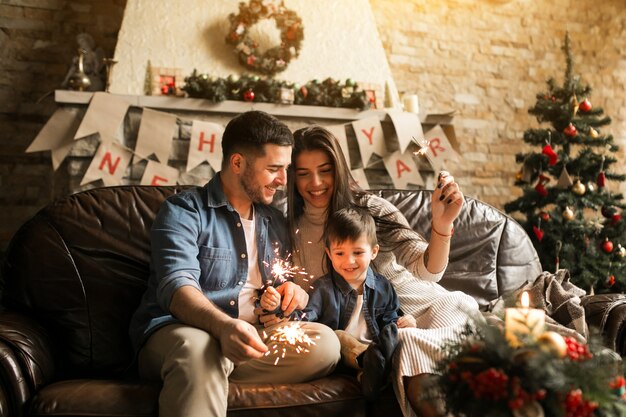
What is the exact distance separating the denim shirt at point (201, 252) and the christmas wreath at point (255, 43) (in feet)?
7.78

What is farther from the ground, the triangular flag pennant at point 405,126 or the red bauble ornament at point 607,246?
the triangular flag pennant at point 405,126

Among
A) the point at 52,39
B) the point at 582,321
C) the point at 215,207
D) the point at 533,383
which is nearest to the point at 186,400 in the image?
the point at 215,207

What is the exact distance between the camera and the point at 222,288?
2.12 meters

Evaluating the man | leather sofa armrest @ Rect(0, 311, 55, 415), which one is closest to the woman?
the man

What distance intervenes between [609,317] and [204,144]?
2.60 metres

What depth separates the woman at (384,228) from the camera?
2209mm

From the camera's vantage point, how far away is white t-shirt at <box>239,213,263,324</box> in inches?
85.0

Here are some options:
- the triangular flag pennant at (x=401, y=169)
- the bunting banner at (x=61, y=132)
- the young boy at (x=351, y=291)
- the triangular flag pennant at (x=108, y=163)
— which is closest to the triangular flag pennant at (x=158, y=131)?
the triangular flag pennant at (x=108, y=163)

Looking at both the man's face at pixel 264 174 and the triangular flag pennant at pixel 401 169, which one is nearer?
the man's face at pixel 264 174

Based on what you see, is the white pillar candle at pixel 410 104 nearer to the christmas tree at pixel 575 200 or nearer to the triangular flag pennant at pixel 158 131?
the christmas tree at pixel 575 200

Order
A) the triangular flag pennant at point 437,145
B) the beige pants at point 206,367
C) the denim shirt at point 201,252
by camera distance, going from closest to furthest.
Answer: the beige pants at point 206,367 → the denim shirt at point 201,252 → the triangular flag pennant at point 437,145

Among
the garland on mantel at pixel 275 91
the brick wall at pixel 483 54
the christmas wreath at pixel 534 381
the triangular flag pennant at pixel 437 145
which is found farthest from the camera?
the brick wall at pixel 483 54

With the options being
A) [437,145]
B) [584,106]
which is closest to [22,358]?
[437,145]

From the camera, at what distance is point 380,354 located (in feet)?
6.15
